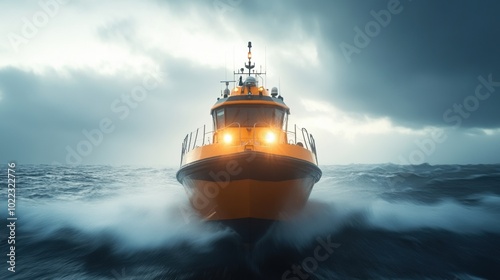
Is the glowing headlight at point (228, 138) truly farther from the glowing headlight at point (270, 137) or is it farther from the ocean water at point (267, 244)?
the ocean water at point (267, 244)

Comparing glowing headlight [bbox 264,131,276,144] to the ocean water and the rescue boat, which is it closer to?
the rescue boat

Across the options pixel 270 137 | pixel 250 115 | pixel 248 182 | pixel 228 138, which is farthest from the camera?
pixel 250 115

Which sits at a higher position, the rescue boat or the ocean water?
the rescue boat

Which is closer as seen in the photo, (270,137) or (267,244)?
(267,244)

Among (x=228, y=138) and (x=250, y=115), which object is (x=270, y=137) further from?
(x=228, y=138)

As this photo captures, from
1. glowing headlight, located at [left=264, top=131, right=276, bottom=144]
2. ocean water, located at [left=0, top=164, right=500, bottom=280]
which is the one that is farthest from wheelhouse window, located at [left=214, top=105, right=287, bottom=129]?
ocean water, located at [left=0, top=164, right=500, bottom=280]

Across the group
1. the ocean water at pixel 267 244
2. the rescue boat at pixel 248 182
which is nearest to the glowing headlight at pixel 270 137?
the rescue boat at pixel 248 182

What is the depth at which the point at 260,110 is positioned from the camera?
7.68 meters

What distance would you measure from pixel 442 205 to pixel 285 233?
772 centimetres

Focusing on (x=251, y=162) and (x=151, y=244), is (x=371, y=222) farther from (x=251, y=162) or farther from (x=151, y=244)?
(x=151, y=244)

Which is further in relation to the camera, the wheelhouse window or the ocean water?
the wheelhouse window

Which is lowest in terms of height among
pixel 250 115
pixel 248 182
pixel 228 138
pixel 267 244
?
pixel 267 244

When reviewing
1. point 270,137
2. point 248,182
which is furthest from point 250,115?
point 248,182

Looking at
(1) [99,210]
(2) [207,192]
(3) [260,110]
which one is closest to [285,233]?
(2) [207,192]
